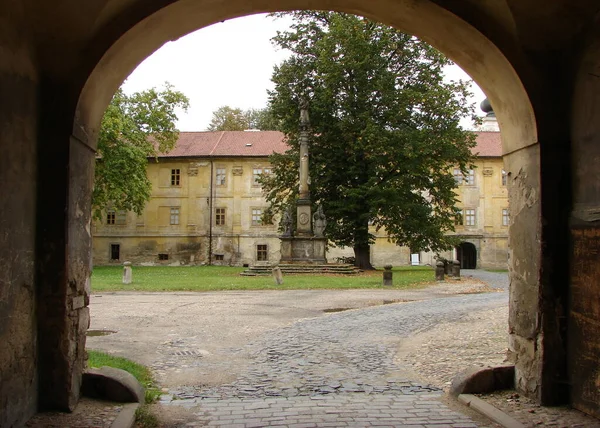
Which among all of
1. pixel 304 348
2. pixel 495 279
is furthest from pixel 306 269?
pixel 304 348

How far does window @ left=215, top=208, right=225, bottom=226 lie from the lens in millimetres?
46781

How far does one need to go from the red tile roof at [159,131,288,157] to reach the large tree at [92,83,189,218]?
8.01 metres

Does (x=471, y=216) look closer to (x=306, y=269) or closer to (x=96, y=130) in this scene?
(x=306, y=269)

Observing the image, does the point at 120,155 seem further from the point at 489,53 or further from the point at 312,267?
the point at 489,53

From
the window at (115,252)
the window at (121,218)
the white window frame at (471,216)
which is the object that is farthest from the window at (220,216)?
the white window frame at (471,216)

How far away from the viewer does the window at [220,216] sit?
46781mm

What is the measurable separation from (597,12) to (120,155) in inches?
1270

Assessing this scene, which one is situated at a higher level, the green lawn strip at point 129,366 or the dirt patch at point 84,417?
the dirt patch at point 84,417

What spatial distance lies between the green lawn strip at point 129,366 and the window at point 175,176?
40.0m

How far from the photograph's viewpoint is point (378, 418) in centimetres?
506

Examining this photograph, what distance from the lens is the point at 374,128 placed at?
94.6 ft

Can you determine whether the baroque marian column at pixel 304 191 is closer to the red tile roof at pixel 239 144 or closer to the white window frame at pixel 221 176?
the red tile roof at pixel 239 144

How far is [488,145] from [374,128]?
72.5 feet

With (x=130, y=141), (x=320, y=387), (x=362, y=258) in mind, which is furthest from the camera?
(x=130, y=141)
